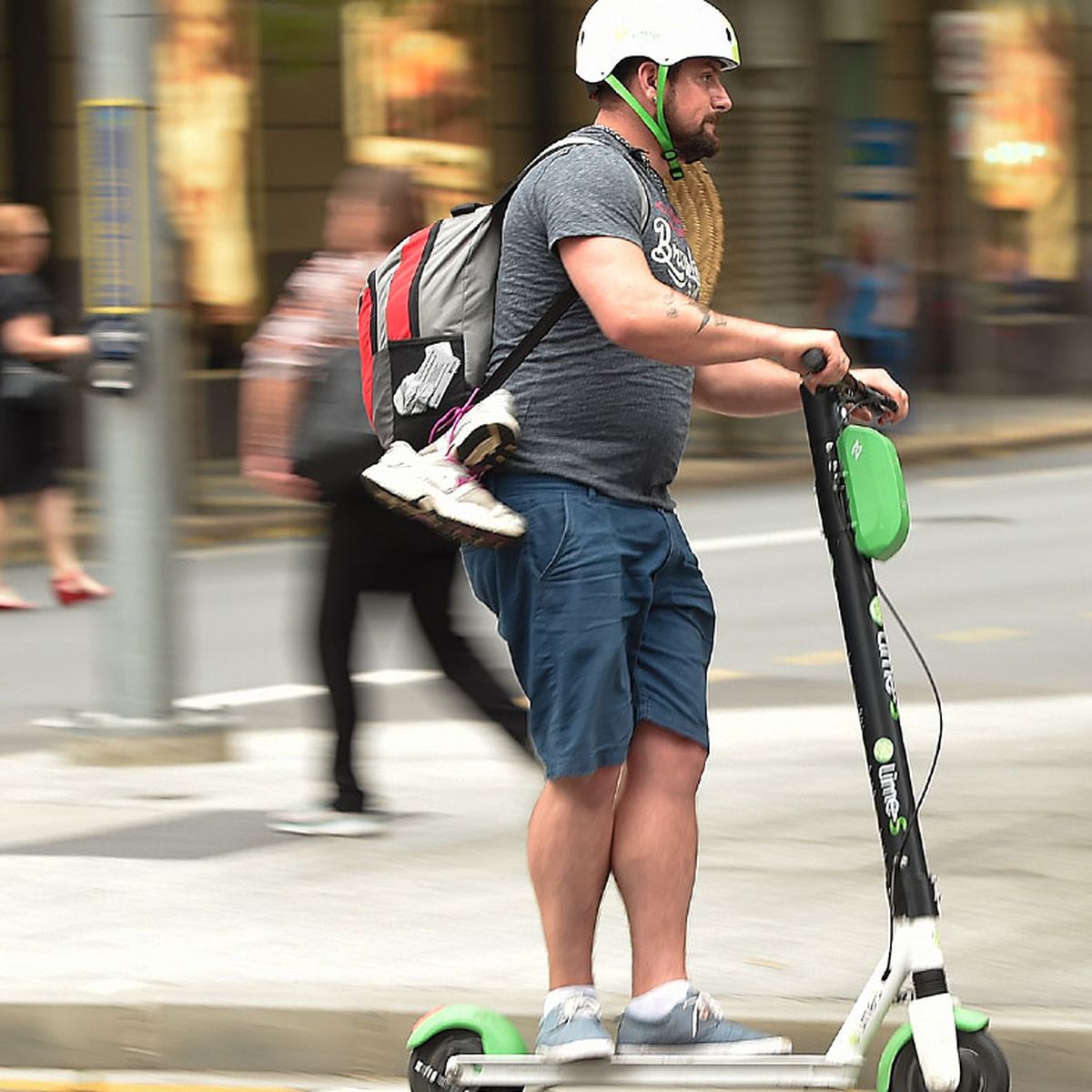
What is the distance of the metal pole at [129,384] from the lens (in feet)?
27.7

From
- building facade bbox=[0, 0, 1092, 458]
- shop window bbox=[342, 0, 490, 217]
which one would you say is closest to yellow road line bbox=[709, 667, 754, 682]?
building facade bbox=[0, 0, 1092, 458]

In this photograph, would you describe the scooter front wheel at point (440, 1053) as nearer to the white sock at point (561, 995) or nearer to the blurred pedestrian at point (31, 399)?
the white sock at point (561, 995)

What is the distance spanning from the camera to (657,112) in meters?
4.57

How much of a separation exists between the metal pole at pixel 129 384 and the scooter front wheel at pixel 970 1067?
14.3 ft

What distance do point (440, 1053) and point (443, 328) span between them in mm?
1229

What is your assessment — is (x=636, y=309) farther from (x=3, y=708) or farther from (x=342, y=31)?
(x=342, y=31)

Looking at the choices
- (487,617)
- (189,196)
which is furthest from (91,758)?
(189,196)

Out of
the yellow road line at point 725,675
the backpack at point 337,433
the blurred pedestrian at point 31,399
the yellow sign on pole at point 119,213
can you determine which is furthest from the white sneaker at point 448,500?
the blurred pedestrian at point 31,399

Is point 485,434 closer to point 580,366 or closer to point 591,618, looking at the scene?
point 580,366

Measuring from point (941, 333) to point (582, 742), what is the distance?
22.2m

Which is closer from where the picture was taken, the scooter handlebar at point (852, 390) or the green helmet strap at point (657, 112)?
the scooter handlebar at point (852, 390)

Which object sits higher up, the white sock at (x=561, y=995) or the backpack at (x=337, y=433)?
the backpack at (x=337, y=433)

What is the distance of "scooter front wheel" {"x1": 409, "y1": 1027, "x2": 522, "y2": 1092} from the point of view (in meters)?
4.67

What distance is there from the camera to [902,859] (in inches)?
173
